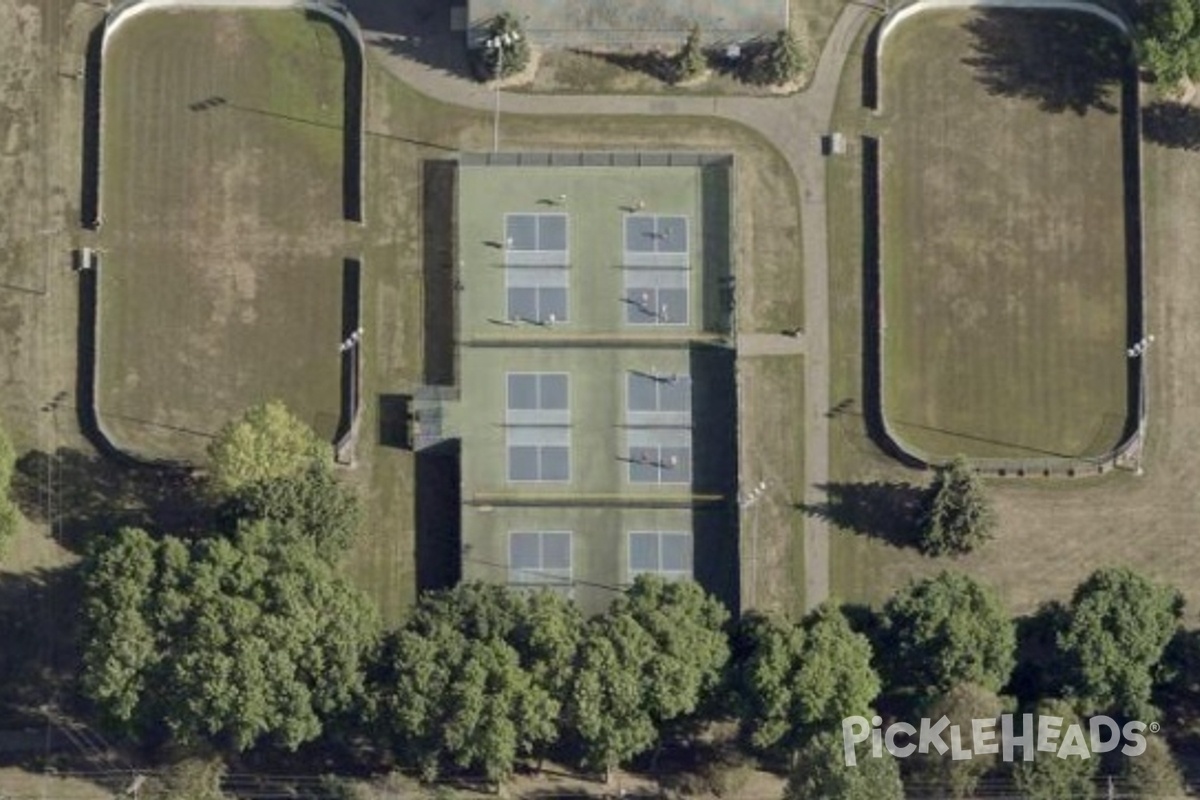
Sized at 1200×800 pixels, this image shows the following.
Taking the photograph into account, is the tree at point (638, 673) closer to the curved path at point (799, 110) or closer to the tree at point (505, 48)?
the curved path at point (799, 110)

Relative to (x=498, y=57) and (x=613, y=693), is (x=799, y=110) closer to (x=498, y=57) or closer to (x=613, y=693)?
(x=498, y=57)

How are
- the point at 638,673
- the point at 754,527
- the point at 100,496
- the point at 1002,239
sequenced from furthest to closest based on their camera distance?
the point at 1002,239, the point at 100,496, the point at 754,527, the point at 638,673

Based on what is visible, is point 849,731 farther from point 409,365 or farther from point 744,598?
point 409,365

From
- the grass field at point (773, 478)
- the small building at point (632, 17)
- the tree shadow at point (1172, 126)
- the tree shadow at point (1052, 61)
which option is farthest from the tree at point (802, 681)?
the tree shadow at point (1172, 126)

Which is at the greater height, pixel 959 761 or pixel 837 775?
pixel 959 761

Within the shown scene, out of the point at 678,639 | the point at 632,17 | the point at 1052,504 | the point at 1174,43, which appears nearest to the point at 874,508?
the point at 1052,504

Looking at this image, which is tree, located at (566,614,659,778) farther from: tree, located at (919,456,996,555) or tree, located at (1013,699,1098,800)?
tree, located at (1013,699,1098,800)

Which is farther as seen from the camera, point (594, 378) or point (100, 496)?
point (100, 496)

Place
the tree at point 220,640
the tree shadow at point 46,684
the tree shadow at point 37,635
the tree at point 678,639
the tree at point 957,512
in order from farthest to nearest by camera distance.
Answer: the tree shadow at point 37,635, the tree at point 957,512, the tree shadow at point 46,684, the tree at point 678,639, the tree at point 220,640
